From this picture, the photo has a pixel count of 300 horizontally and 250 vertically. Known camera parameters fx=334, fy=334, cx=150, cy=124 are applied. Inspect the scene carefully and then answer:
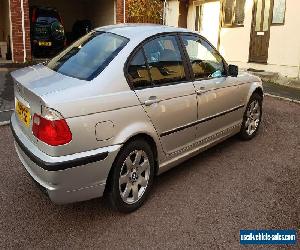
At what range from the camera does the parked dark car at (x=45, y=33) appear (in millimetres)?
13477

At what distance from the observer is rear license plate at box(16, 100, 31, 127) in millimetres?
3165

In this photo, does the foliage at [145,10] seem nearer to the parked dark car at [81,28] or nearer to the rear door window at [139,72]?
the parked dark car at [81,28]

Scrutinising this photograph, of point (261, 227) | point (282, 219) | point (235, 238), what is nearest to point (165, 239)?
point (235, 238)

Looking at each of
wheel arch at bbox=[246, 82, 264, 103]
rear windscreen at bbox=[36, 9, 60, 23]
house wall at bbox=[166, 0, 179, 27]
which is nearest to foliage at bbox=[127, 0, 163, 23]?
house wall at bbox=[166, 0, 179, 27]

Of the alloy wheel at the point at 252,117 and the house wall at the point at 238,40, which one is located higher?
the house wall at the point at 238,40

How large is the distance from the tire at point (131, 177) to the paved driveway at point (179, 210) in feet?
0.46

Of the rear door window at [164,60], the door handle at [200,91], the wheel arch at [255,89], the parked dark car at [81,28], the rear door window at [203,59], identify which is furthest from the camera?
the parked dark car at [81,28]

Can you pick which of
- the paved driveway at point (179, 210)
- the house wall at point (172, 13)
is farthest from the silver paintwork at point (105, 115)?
the house wall at point (172, 13)

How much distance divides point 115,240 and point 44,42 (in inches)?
477

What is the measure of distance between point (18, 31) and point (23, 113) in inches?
410

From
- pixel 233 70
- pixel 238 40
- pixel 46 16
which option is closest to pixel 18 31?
pixel 46 16

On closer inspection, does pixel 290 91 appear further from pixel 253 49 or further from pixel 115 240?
pixel 115 240

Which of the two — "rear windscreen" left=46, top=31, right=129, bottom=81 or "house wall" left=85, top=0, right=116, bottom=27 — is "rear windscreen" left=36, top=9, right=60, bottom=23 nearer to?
"house wall" left=85, top=0, right=116, bottom=27

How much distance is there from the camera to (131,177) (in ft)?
11.3
